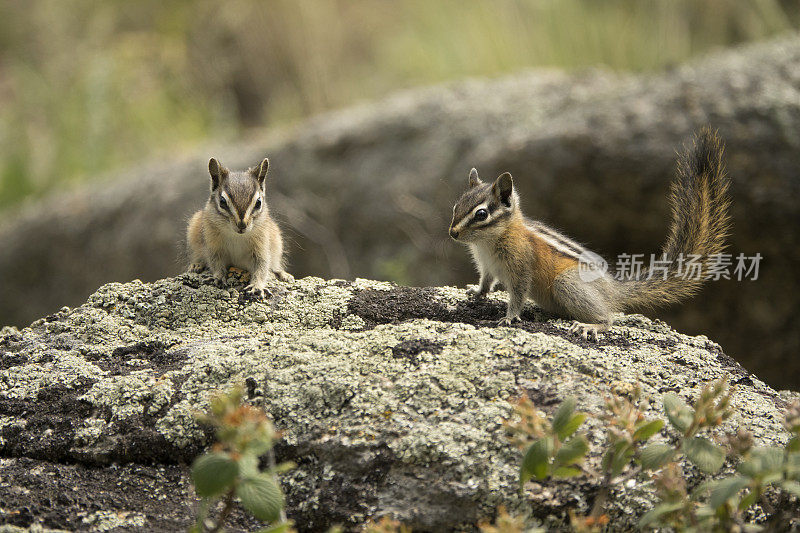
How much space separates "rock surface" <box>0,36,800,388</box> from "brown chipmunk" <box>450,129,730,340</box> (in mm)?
591

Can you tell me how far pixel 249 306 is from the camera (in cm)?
369

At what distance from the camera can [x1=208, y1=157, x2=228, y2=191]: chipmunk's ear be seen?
4465 mm

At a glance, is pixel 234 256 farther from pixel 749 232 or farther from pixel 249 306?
pixel 749 232

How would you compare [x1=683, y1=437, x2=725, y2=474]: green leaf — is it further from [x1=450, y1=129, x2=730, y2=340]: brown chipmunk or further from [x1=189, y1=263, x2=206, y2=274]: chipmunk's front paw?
[x1=189, y1=263, x2=206, y2=274]: chipmunk's front paw

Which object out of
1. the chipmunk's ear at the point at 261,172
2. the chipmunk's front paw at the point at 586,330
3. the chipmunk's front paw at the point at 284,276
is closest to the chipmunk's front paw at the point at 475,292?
the chipmunk's front paw at the point at 586,330

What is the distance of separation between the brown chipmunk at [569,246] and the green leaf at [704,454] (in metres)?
1.62

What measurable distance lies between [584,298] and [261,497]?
227 cm

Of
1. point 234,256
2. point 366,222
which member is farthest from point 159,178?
point 234,256

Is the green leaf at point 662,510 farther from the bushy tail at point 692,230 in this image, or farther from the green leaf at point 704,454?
the bushy tail at point 692,230

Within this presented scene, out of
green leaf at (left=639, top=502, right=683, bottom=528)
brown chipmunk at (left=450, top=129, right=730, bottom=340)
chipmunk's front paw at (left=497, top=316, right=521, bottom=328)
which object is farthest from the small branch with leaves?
brown chipmunk at (left=450, top=129, right=730, bottom=340)

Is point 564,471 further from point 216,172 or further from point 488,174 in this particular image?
point 488,174

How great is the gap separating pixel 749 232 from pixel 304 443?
5.17 m

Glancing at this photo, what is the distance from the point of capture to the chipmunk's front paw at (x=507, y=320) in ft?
11.5

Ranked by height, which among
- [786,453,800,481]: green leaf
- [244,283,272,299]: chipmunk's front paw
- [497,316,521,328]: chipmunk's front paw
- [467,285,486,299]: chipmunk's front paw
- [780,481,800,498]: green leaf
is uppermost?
[244,283,272,299]: chipmunk's front paw
